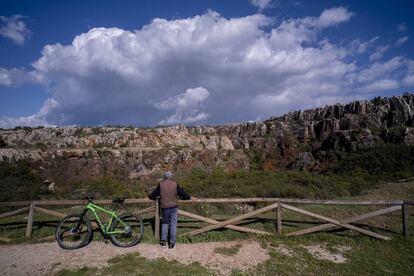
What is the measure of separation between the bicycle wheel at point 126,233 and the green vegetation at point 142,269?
910 mm

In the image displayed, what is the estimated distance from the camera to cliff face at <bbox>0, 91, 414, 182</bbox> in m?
36.1

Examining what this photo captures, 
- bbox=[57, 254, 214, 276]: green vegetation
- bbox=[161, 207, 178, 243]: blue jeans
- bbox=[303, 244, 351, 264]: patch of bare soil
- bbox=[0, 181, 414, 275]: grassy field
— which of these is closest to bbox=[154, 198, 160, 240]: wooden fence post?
bbox=[0, 181, 414, 275]: grassy field

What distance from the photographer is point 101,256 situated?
24.7ft

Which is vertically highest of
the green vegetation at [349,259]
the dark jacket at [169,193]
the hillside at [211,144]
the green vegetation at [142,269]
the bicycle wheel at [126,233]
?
the hillside at [211,144]

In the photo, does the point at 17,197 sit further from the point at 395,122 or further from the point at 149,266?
the point at 395,122

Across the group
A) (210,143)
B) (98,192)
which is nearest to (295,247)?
(98,192)

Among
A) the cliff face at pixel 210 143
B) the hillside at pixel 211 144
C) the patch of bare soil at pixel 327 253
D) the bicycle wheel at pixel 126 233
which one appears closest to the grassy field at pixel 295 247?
the patch of bare soil at pixel 327 253

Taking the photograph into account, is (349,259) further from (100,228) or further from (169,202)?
(100,228)

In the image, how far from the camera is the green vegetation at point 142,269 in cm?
663

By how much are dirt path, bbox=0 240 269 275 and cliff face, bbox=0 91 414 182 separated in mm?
25721

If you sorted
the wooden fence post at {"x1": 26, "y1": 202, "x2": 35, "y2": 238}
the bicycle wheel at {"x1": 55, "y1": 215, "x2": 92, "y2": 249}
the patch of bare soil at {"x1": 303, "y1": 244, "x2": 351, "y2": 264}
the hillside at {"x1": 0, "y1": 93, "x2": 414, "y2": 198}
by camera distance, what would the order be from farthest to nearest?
the hillside at {"x1": 0, "y1": 93, "x2": 414, "y2": 198} → the wooden fence post at {"x1": 26, "y1": 202, "x2": 35, "y2": 238} → the bicycle wheel at {"x1": 55, "y1": 215, "x2": 92, "y2": 249} → the patch of bare soil at {"x1": 303, "y1": 244, "x2": 351, "y2": 264}

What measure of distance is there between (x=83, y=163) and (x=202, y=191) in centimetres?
2064

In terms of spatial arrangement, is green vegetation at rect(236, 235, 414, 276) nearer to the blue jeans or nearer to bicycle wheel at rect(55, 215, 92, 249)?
the blue jeans

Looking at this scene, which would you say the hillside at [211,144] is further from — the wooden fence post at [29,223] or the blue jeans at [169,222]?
the blue jeans at [169,222]
